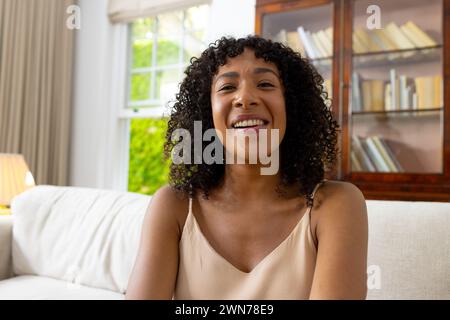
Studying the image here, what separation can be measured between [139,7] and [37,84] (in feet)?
3.03

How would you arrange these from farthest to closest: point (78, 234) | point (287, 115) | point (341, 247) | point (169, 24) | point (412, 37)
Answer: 1. point (169, 24)
2. point (412, 37)
3. point (78, 234)
4. point (287, 115)
5. point (341, 247)

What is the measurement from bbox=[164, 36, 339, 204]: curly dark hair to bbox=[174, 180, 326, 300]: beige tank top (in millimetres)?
95

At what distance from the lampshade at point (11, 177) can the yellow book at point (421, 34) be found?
2197mm

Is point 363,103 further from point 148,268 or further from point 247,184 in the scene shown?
point 148,268

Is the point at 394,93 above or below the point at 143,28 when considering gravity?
below

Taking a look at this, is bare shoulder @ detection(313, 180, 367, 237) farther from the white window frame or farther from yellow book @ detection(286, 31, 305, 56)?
the white window frame

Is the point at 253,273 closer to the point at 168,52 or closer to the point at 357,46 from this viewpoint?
the point at 357,46

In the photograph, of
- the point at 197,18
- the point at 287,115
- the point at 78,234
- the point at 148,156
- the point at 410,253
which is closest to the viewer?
the point at 287,115

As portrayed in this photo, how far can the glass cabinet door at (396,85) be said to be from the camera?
2.03 meters

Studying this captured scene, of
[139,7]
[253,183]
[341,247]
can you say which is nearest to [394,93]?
[253,183]

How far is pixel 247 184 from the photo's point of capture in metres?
1.03

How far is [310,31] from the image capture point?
2307mm

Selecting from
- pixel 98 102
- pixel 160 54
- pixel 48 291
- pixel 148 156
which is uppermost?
pixel 160 54

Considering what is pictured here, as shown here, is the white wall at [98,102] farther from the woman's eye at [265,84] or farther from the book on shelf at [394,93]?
the woman's eye at [265,84]
